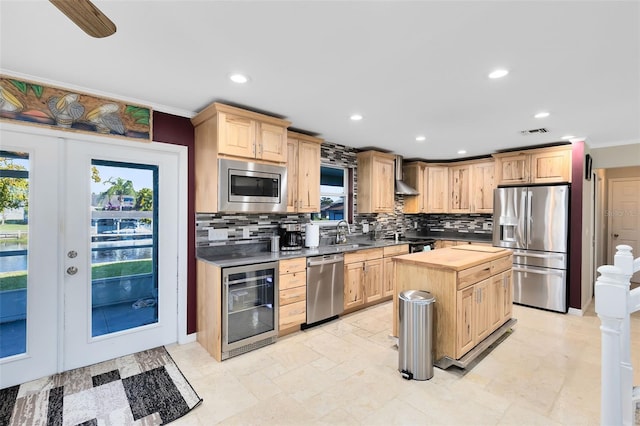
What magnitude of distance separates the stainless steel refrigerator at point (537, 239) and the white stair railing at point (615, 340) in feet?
12.1

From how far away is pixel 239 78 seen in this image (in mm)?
2412

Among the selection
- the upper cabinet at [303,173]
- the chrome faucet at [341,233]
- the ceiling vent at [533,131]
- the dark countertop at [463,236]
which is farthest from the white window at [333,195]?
the ceiling vent at [533,131]

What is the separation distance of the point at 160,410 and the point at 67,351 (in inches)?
47.5

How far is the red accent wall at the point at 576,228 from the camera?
13.5 ft

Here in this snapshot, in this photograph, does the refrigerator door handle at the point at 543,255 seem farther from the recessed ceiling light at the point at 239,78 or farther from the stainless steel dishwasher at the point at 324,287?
the recessed ceiling light at the point at 239,78

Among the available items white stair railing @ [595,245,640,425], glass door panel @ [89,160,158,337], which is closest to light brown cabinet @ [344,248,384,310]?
glass door panel @ [89,160,158,337]

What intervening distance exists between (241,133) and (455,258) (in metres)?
2.53

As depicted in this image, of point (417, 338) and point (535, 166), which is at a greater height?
point (535, 166)

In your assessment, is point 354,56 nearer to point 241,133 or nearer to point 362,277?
point 241,133

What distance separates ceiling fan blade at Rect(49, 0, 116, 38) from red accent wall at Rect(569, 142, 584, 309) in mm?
5312

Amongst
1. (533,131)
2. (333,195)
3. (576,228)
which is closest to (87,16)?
(333,195)

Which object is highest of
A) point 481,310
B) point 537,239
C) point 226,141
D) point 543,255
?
point 226,141

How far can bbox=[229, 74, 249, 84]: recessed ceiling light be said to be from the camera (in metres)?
2.37

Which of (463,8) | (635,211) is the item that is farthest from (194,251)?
(635,211)
